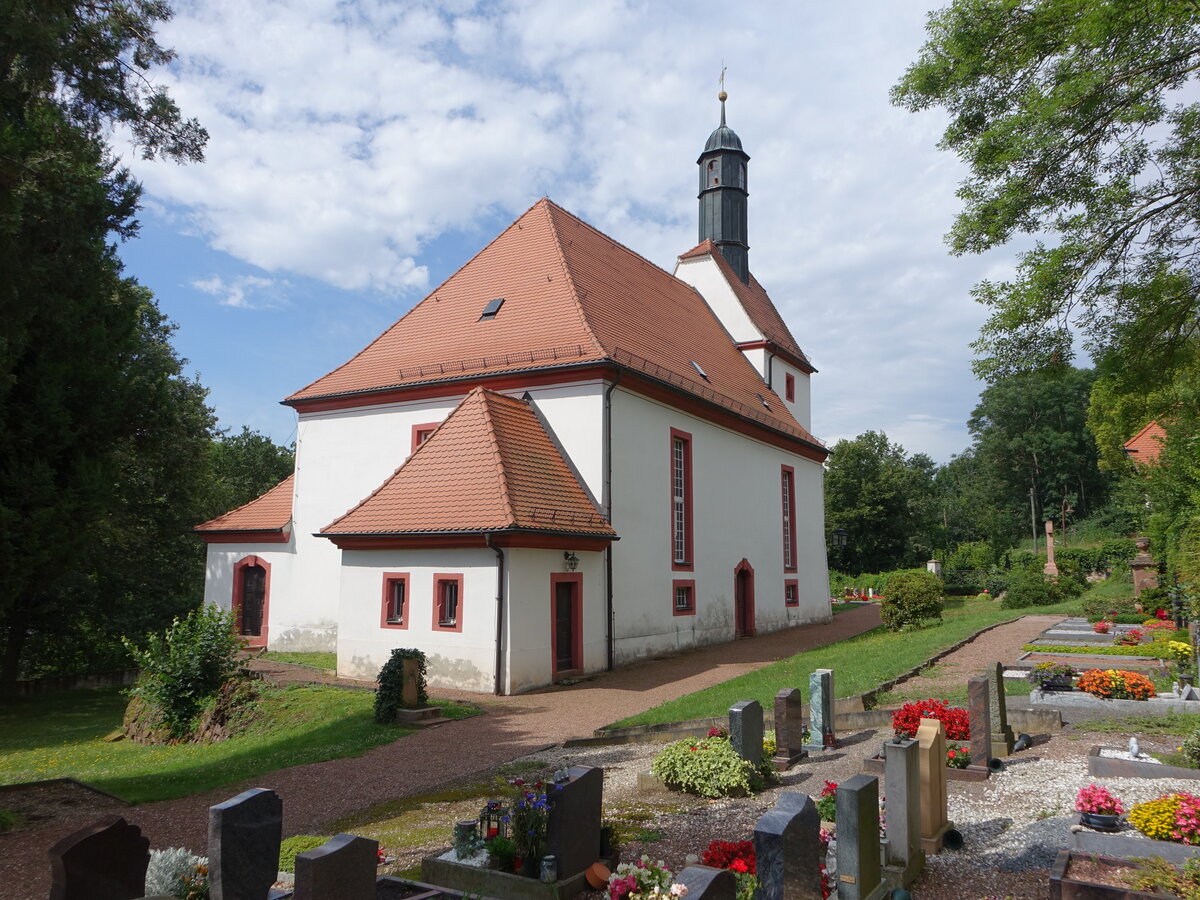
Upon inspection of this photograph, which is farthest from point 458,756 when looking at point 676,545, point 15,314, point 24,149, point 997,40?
point 997,40

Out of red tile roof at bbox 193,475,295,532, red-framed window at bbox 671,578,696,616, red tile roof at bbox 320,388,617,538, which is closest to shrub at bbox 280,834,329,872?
red tile roof at bbox 320,388,617,538

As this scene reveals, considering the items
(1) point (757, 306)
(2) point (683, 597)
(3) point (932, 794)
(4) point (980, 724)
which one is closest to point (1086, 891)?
(3) point (932, 794)

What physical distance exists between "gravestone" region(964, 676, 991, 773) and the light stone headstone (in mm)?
2128

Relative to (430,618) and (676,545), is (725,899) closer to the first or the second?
(430,618)

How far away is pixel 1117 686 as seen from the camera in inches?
434

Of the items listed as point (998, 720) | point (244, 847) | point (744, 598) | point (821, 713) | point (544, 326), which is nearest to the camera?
point (244, 847)

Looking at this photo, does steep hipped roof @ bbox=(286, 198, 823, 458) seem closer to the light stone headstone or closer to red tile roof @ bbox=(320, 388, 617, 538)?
red tile roof @ bbox=(320, 388, 617, 538)

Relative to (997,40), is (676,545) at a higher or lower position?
lower

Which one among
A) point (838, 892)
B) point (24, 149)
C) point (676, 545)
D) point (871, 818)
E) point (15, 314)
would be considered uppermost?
point (24, 149)

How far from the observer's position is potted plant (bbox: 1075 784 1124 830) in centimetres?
627

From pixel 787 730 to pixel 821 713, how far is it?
85cm

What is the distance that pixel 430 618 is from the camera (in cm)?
1634

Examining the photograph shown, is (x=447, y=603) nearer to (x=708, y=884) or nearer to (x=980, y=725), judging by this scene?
(x=980, y=725)

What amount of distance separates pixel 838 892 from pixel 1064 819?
2935mm
